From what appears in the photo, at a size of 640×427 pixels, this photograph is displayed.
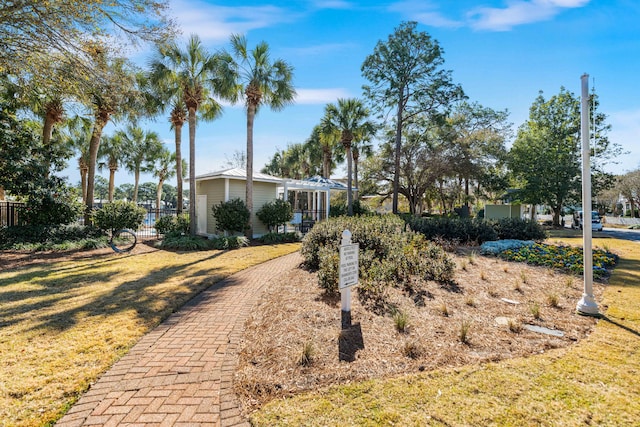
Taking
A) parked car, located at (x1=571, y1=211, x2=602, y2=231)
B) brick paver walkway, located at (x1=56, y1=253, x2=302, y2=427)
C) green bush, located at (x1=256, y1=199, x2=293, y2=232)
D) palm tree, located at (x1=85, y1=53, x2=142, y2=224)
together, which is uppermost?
palm tree, located at (x1=85, y1=53, x2=142, y2=224)

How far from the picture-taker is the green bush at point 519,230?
489 inches

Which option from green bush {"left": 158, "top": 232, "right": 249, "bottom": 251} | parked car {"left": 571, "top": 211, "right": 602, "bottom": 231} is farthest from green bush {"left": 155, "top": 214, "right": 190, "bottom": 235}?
parked car {"left": 571, "top": 211, "right": 602, "bottom": 231}

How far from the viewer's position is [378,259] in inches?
265

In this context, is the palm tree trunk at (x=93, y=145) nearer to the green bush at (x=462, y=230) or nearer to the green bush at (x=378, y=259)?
the green bush at (x=378, y=259)

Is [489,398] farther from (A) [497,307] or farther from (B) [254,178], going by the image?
(B) [254,178]

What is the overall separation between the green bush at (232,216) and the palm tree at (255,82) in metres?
0.35

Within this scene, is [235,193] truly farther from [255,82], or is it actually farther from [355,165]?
[355,165]

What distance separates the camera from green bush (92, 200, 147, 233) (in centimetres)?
1349

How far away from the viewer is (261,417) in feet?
8.14

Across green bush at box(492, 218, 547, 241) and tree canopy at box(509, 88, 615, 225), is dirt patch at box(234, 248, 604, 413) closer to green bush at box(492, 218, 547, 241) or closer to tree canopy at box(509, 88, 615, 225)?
green bush at box(492, 218, 547, 241)

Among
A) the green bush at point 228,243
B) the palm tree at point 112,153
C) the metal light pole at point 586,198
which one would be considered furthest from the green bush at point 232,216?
the palm tree at point 112,153

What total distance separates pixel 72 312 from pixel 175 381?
128 inches

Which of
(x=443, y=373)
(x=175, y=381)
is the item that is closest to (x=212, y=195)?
(x=175, y=381)

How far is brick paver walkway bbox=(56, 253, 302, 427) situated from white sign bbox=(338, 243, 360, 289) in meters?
1.62
